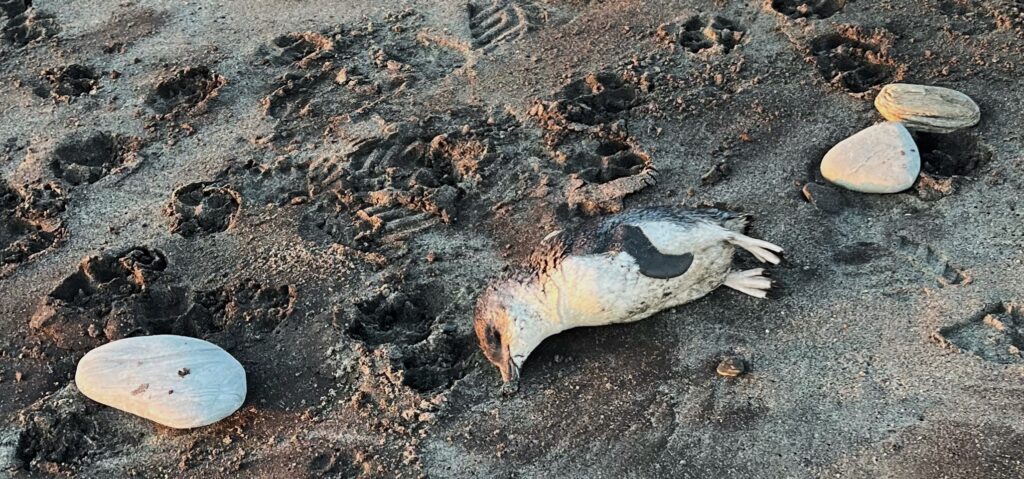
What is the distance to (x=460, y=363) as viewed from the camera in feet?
10.4

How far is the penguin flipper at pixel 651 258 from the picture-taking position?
10.2ft

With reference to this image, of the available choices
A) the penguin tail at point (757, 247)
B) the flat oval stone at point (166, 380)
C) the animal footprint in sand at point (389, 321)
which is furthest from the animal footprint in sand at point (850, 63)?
the flat oval stone at point (166, 380)

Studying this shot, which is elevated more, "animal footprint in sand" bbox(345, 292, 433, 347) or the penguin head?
the penguin head

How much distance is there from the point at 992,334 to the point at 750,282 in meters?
0.85

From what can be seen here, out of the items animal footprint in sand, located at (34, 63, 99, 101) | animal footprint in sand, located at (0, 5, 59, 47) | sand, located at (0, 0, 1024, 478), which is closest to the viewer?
sand, located at (0, 0, 1024, 478)

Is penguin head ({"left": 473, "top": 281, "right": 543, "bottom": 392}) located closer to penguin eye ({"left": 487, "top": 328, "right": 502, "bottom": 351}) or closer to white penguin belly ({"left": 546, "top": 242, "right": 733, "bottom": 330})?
penguin eye ({"left": 487, "top": 328, "right": 502, "bottom": 351})

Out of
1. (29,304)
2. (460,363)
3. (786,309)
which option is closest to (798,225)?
(786,309)

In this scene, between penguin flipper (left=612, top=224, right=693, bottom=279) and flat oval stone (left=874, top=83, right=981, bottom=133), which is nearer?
penguin flipper (left=612, top=224, right=693, bottom=279)


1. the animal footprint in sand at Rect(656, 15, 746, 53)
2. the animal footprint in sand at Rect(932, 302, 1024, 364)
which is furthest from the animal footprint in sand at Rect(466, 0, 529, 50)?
the animal footprint in sand at Rect(932, 302, 1024, 364)

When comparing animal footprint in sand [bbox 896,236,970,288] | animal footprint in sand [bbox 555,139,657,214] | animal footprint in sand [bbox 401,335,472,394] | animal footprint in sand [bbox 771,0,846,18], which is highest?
animal footprint in sand [bbox 771,0,846,18]

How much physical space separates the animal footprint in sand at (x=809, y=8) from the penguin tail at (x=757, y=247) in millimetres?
1931

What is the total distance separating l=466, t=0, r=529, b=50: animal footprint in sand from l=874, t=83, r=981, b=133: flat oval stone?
2019 mm

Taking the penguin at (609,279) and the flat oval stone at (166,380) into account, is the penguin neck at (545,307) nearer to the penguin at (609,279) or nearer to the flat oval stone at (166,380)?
the penguin at (609,279)

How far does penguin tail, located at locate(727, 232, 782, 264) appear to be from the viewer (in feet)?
10.4
